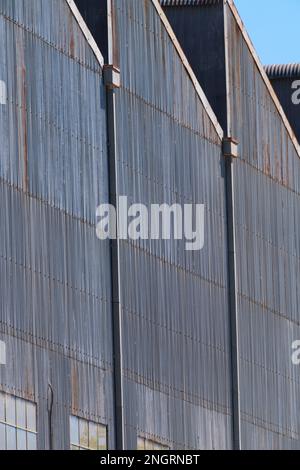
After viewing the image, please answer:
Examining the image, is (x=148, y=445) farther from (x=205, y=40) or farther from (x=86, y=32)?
(x=205, y=40)

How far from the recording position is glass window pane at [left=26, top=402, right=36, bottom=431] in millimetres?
40531

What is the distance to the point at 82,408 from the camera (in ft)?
142

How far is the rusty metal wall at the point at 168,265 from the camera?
153 ft

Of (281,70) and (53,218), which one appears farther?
(281,70)

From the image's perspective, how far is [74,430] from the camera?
4291cm

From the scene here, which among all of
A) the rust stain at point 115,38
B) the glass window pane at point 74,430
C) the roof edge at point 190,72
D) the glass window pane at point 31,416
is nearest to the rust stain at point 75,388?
the glass window pane at point 74,430

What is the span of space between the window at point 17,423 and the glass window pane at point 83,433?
2567 mm

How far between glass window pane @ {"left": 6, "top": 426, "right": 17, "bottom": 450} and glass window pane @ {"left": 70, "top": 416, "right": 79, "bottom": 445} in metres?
2.95

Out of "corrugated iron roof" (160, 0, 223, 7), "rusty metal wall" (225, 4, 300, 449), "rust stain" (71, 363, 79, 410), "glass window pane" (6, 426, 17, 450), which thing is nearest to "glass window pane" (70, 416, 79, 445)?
"rust stain" (71, 363, 79, 410)

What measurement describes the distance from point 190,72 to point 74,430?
13.4m

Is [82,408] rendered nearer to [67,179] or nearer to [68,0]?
[67,179]

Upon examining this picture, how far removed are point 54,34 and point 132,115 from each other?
4.81 metres

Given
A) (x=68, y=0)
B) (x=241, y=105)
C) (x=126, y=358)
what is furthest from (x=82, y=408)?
(x=241, y=105)

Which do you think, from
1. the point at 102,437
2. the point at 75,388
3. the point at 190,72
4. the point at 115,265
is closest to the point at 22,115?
the point at 115,265
